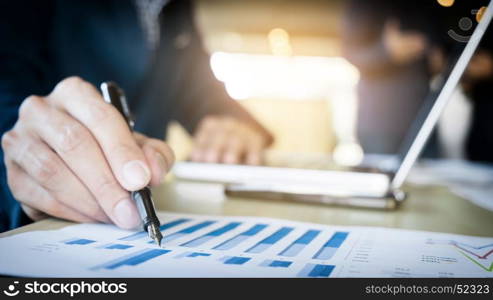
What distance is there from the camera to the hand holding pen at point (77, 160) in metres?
0.38

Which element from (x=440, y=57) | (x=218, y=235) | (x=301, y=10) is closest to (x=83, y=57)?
(x=218, y=235)

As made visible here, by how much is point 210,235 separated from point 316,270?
0.39 ft

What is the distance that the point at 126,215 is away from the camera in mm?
375

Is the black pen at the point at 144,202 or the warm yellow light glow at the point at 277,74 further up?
the warm yellow light glow at the point at 277,74

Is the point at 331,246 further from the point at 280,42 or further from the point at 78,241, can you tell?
the point at 280,42

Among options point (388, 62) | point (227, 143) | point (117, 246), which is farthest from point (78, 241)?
point (388, 62)

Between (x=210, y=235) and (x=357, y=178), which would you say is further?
(x=357, y=178)

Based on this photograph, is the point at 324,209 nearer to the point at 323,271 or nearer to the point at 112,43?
the point at 323,271

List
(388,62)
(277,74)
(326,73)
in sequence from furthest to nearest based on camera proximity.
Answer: (277,74) < (326,73) < (388,62)

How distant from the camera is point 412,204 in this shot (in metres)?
0.59

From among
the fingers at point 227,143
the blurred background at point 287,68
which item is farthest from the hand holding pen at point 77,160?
the blurred background at point 287,68

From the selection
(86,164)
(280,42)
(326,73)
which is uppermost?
(280,42)

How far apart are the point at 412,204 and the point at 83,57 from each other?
2.47 feet

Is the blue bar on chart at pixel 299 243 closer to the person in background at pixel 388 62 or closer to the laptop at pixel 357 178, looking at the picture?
the laptop at pixel 357 178
